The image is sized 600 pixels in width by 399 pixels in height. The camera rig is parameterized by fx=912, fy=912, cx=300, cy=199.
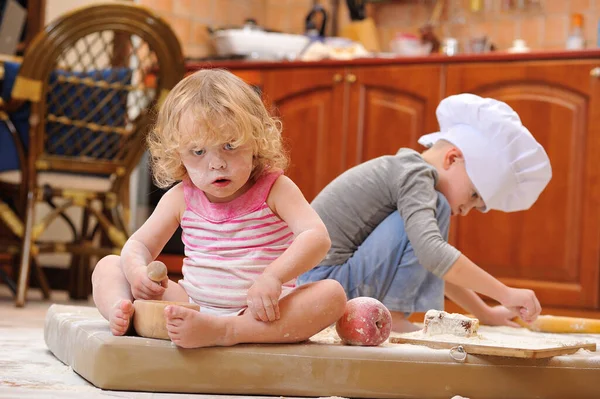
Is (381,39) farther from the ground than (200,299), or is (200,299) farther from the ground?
(381,39)

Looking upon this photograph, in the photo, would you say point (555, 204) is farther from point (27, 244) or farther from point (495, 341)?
point (27, 244)

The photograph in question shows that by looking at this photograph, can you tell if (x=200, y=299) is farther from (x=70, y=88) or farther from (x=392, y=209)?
(x=70, y=88)

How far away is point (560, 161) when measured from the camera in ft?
9.70

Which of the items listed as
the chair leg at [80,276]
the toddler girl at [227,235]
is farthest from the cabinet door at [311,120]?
the toddler girl at [227,235]

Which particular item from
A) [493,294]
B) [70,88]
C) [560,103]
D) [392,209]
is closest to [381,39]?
[560,103]

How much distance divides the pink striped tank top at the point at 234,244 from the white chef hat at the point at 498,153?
24.2 inches

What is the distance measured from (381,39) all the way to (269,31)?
56cm

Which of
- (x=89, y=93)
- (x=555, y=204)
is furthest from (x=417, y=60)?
(x=89, y=93)

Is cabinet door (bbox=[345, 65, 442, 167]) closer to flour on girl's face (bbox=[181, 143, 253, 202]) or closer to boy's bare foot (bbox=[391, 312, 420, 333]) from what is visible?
boy's bare foot (bbox=[391, 312, 420, 333])

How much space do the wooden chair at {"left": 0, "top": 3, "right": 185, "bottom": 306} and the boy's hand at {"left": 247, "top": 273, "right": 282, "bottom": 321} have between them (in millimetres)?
1576

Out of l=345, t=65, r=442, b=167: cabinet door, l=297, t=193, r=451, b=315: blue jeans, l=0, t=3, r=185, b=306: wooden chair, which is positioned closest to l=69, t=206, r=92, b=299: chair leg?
l=0, t=3, r=185, b=306: wooden chair

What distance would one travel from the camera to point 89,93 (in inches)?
117

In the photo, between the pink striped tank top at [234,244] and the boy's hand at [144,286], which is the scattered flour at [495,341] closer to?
the pink striped tank top at [234,244]

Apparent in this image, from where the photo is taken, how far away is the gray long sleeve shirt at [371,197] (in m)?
1.88
